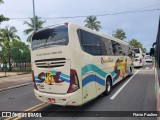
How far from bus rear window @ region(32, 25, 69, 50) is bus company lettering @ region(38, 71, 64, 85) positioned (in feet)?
3.36

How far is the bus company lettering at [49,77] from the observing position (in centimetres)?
702

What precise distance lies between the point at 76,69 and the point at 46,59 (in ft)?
3.97

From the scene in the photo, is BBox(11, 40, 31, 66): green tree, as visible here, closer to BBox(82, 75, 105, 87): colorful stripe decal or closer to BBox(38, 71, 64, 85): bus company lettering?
BBox(82, 75, 105, 87): colorful stripe decal

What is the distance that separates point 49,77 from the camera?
23.7 feet

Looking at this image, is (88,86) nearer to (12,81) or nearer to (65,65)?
(65,65)

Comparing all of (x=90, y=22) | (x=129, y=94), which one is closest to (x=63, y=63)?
(x=129, y=94)

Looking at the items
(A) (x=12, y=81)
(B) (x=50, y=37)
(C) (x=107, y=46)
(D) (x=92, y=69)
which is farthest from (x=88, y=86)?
(A) (x=12, y=81)

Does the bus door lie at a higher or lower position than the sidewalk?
higher

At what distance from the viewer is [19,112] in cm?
765

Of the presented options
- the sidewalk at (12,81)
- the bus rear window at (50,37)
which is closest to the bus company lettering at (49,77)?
the bus rear window at (50,37)

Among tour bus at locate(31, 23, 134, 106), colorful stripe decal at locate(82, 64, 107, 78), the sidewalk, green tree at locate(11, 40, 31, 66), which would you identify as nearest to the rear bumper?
tour bus at locate(31, 23, 134, 106)

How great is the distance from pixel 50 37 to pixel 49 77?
4.71 feet

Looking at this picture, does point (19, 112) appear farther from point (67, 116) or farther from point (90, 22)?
point (90, 22)

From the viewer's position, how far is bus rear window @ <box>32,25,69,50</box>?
23.2 ft
